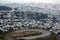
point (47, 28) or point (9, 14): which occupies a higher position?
point (9, 14)

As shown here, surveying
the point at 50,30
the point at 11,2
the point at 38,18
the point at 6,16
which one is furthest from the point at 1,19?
the point at 50,30

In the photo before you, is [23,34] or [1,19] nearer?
[23,34]

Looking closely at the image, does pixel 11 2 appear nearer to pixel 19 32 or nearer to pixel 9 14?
pixel 9 14

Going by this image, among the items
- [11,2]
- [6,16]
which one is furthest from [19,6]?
[6,16]

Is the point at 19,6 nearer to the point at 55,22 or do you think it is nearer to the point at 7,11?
the point at 7,11

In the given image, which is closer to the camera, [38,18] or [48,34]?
[48,34]

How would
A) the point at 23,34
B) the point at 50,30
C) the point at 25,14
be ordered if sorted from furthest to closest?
the point at 25,14
the point at 50,30
the point at 23,34

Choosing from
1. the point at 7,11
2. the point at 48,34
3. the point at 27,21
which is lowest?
the point at 48,34

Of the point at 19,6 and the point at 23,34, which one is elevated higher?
the point at 19,6

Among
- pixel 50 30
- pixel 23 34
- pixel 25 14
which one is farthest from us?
pixel 25 14
